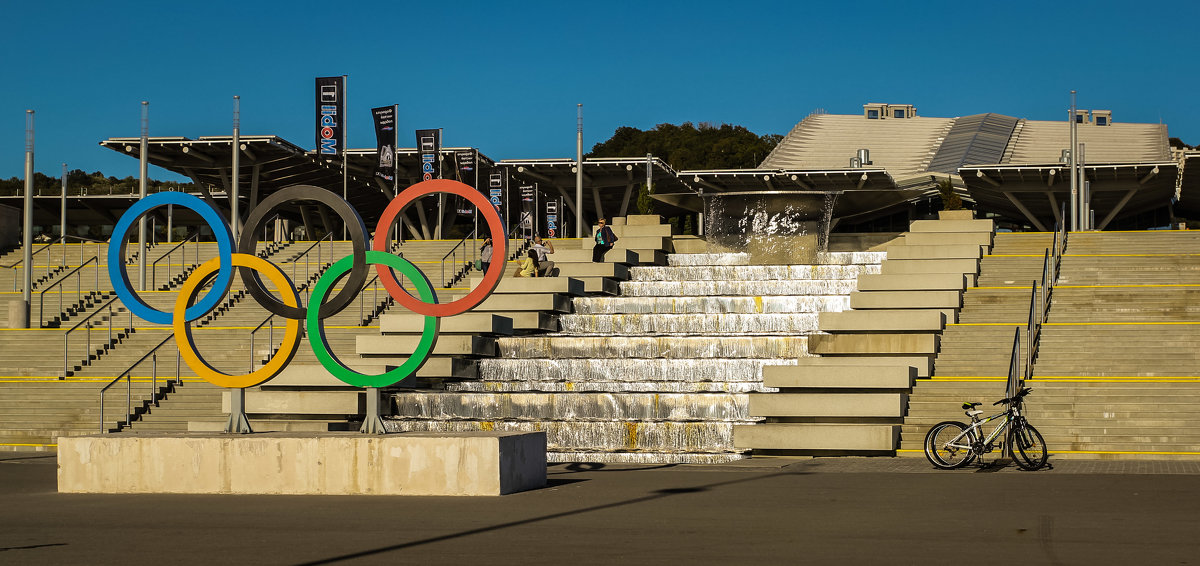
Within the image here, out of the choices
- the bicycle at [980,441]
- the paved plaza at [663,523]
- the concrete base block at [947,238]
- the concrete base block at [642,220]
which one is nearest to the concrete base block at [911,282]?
the concrete base block at [947,238]

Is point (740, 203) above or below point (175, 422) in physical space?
above

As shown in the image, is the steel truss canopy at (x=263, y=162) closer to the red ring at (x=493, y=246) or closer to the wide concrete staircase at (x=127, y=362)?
the wide concrete staircase at (x=127, y=362)

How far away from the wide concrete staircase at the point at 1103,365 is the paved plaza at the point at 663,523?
11.1ft

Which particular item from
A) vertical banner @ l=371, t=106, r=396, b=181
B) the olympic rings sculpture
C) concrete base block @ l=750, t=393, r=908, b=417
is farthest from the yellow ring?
vertical banner @ l=371, t=106, r=396, b=181

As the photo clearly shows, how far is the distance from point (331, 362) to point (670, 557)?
7.62 meters

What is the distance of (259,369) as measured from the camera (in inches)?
616

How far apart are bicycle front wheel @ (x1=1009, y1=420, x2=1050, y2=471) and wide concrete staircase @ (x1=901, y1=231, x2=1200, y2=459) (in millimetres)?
1581

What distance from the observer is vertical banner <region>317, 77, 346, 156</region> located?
41094 mm

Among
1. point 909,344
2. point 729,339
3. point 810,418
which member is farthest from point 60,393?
point 909,344

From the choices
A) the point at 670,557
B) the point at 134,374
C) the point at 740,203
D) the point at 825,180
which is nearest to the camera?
the point at 670,557

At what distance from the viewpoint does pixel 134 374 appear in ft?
85.9

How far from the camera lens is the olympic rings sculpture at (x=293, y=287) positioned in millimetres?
15445

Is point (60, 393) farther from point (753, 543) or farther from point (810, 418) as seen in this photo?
point (753, 543)

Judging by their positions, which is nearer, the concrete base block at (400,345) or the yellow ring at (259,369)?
the yellow ring at (259,369)
